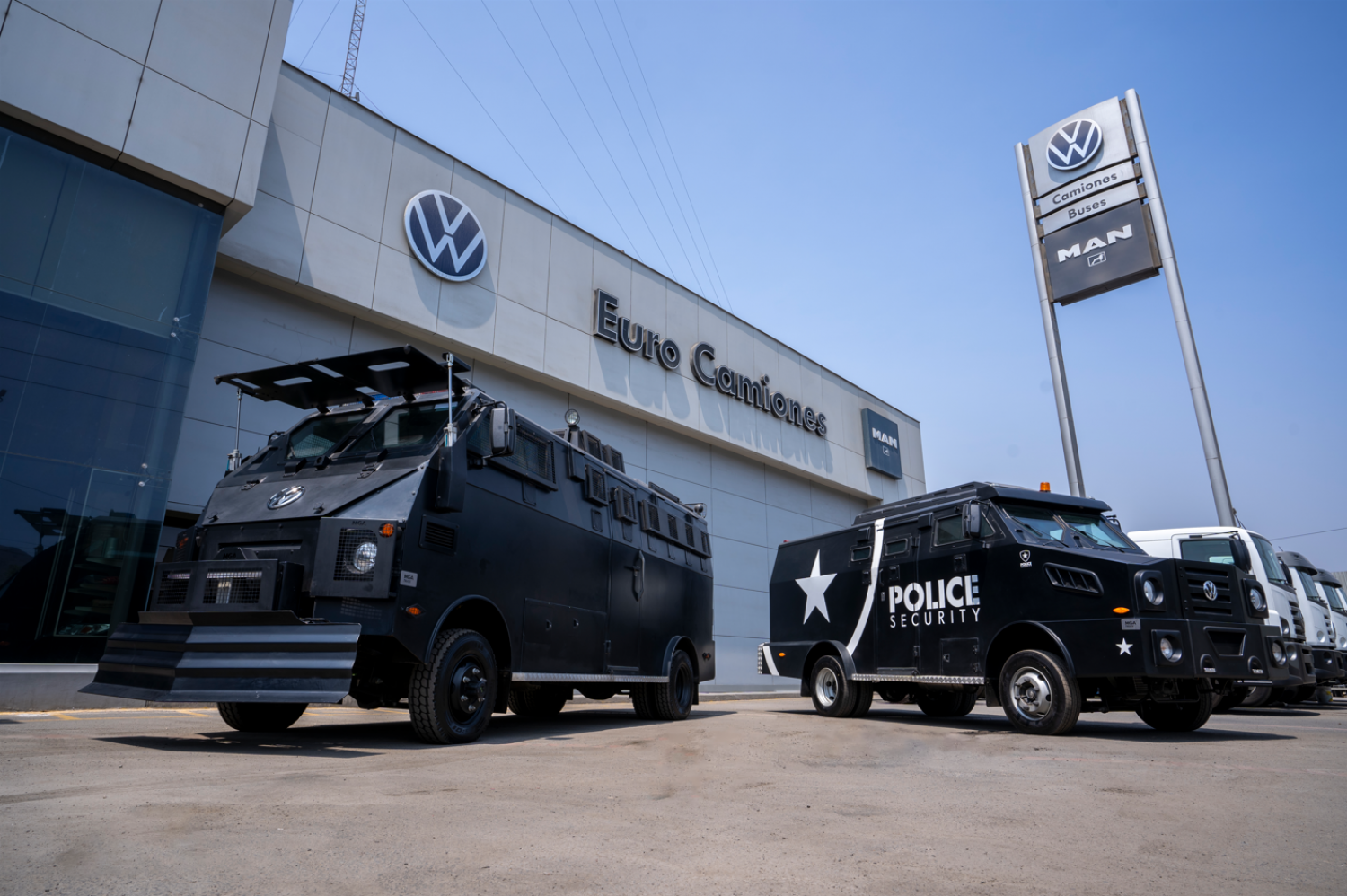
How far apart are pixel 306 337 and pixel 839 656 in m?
10.4

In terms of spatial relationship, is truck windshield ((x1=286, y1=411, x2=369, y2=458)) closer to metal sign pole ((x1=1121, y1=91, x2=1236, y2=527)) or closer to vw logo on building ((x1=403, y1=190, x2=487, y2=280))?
vw logo on building ((x1=403, y1=190, x2=487, y2=280))

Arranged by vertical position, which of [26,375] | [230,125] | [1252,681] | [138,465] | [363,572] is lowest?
[1252,681]

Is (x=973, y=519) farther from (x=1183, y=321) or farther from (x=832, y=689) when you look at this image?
(x=1183, y=321)

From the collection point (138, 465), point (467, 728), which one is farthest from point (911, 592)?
point (138, 465)

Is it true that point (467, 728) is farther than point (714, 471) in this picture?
No

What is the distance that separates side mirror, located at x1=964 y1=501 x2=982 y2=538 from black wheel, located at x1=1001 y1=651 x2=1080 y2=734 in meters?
1.35

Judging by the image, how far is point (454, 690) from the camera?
238 inches

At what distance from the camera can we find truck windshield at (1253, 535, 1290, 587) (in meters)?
12.5

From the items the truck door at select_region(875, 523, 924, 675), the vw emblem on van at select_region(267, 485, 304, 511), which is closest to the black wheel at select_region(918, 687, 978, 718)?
the truck door at select_region(875, 523, 924, 675)

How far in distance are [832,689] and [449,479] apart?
7.06 m

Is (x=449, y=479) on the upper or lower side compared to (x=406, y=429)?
lower

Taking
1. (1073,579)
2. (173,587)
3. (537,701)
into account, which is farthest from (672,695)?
(173,587)

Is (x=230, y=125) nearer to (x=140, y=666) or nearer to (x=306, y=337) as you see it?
(x=306, y=337)

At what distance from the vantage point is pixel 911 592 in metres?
9.73
